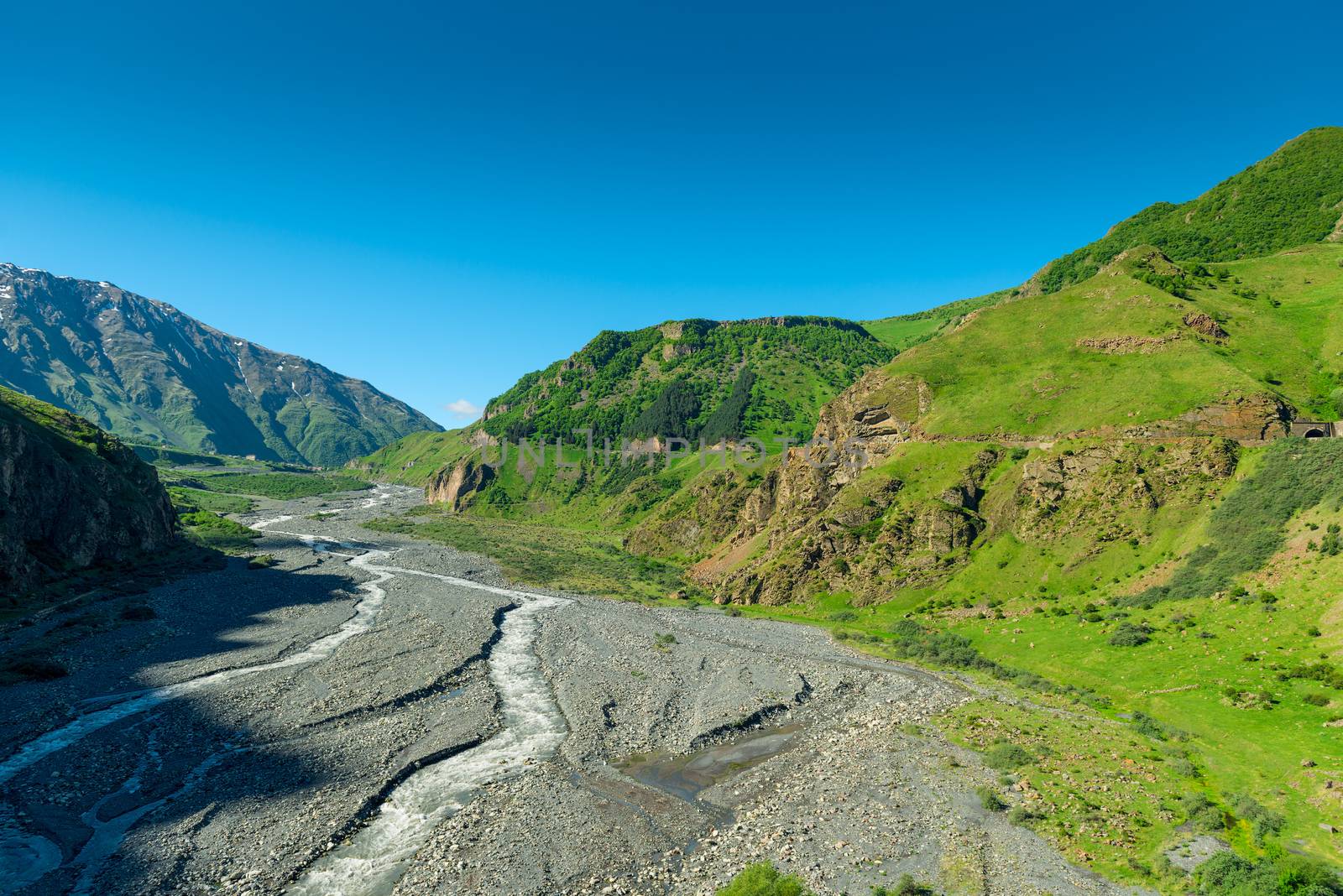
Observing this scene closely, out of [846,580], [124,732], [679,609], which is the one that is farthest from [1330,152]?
[124,732]


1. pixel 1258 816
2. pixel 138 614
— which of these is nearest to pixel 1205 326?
Answer: pixel 1258 816

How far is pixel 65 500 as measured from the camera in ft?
283

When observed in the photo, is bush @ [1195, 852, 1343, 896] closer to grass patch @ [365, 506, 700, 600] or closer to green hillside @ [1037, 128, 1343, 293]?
grass patch @ [365, 506, 700, 600]

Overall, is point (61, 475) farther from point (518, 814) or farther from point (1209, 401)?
point (1209, 401)

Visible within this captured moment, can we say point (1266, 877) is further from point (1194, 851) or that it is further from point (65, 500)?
point (65, 500)

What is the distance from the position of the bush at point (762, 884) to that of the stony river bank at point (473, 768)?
6.12 feet

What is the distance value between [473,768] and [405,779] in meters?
4.22

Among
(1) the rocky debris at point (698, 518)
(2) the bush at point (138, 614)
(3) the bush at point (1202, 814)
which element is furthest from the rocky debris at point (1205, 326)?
(2) the bush at point (138, 614)

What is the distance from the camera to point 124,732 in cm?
4234

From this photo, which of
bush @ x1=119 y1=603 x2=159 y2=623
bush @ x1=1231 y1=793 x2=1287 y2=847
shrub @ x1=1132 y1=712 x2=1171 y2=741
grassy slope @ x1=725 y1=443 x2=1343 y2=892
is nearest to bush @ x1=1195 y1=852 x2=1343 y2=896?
grassy slope @ x1=725 y1=443 x2=1343 y2=892

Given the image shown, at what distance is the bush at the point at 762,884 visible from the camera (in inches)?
1040

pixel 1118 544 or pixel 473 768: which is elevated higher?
pixel 1118 544

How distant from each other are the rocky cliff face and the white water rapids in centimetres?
4062

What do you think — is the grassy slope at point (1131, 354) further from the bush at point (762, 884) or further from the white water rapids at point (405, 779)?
the bush at point (762, 884)
